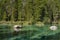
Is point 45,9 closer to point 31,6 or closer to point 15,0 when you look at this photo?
point 31,6

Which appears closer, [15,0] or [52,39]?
[52,39]

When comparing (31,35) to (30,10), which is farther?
(30,10)

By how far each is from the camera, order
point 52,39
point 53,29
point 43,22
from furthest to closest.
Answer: point 43,22 → point 53,29 → point 52,39

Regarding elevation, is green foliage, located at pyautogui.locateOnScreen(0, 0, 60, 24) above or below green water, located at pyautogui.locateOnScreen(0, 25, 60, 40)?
above

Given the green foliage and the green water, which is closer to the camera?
the green water

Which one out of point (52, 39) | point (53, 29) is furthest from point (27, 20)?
point (52, 39)

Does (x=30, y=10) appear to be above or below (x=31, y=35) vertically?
above

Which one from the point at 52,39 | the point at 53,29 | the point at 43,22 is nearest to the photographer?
the point at 52,39

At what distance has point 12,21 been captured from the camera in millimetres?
8312

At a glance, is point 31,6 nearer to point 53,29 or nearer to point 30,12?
point 30,12

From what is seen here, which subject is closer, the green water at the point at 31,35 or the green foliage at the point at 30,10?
the green water at the point at 31,35

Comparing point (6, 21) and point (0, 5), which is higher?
point (0, 5)

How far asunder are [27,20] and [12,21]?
0.70 meters

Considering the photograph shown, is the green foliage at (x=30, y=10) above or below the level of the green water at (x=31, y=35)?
above
